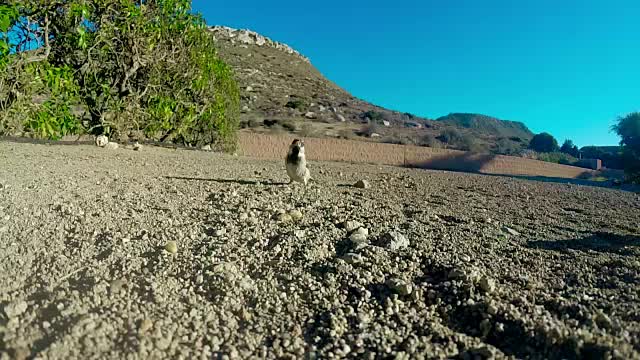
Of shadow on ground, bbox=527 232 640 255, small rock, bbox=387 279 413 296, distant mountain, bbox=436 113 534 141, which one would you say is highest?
distant mountain, bbox=436 113 534 141

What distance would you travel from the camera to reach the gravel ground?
1.79 meters

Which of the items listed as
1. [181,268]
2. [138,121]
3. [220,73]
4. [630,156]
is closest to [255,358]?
[181,268]

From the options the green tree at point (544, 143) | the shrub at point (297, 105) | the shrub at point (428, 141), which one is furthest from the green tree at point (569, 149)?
the shrub at point (297, 105)

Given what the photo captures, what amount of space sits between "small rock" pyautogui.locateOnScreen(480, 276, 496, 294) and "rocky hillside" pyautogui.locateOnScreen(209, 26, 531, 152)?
2130 cm

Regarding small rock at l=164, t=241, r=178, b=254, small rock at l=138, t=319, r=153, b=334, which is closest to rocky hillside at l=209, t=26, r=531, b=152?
small rock at l=164, t=241, r=178, b=254

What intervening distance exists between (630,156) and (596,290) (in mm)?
28230

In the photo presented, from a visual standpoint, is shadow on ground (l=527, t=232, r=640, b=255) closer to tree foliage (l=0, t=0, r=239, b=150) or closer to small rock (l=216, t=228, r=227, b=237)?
small rock (l=216, t=228, r=227, b=237)

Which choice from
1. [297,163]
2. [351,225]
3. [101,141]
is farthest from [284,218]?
[101,141]

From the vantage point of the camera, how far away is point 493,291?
2.20 metres

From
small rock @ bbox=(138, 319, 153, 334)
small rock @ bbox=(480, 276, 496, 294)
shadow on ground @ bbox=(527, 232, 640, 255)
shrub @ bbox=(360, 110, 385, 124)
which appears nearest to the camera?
small rock @ bbox=(138, 319, 153, 334)

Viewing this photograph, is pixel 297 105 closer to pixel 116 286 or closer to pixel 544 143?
pixel 544 143

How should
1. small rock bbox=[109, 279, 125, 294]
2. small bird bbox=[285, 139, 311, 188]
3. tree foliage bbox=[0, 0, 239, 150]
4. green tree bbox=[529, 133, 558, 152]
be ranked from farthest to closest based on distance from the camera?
green tree bbox=[529, 133, 558, 152] → tree foliage bbox=[0, 0, 239, 150] → small bird bbox=[285, 139, 311, 188] → small rock bbox=[109, 279, 125, 294]

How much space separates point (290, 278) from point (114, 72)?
265 inches

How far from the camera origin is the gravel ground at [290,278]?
1791 millimetres
